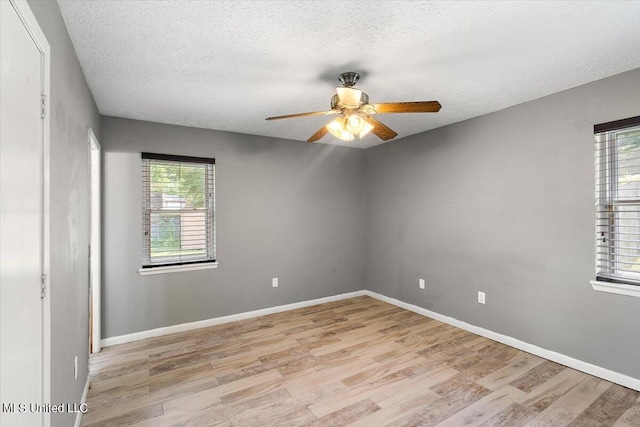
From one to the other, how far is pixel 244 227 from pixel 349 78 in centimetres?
237

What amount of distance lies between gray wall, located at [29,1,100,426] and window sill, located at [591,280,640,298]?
3.69m

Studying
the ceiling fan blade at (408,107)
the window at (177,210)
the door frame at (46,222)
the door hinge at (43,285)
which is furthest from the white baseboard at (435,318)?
the ceiling fan blade at (408,107)

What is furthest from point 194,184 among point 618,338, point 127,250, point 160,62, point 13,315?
point 618,338

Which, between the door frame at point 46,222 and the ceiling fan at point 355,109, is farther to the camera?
the ceiling fan at point 355,109

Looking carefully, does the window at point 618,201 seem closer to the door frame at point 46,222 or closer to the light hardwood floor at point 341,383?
the light hardwood floor at point 341,383

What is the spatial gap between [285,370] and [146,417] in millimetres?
1059

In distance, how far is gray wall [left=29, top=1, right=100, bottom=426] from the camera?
146cm

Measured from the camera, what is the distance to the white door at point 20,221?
93 cm

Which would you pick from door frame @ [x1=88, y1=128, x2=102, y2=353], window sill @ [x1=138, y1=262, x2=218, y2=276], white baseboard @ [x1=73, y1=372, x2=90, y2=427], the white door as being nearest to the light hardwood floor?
white baseboard @ [x1=73, y1=372, x2=90, y2=427]

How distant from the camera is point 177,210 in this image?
3537 mm

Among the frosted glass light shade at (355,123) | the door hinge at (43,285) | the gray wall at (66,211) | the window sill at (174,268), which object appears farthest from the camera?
the window sill at (174,268)

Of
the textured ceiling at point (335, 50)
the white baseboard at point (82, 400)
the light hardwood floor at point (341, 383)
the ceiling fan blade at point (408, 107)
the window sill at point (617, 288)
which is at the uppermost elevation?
the textured ceiling at point (335, 50)

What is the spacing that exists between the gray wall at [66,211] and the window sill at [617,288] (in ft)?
12.1

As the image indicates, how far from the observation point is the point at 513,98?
286 cm
